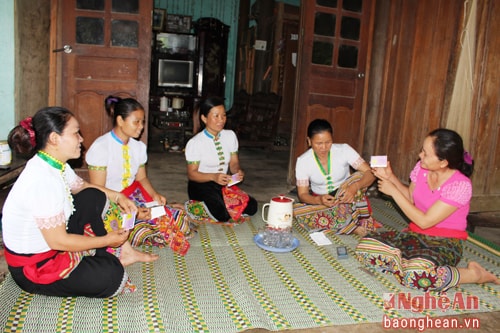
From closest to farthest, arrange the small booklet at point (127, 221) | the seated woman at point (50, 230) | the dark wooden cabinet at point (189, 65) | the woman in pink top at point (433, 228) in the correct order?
the seated woman at point (50, 230)
the small booklet at point (127, 221)
the woman in pink top at point (433, 228)
the dark wooden cabinet at point (189, 65)

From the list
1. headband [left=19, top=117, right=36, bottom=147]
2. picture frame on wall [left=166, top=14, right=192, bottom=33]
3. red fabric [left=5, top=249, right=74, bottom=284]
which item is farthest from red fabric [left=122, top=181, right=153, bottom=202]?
picture frame on wall [left=166, top=14, right=192, bottom=33]

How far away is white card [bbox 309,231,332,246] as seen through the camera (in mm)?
3044

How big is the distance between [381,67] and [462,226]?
2811 millimetres

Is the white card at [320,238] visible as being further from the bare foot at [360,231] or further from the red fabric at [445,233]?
the red fabric at [445,233]

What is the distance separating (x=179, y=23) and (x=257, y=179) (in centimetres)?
422

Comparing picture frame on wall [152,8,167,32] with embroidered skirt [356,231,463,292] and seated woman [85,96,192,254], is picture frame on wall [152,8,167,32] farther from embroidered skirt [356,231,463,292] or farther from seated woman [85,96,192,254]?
embroidered skirt [356,231,463,292]

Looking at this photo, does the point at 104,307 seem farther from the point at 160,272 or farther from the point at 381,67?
the point at 381,67

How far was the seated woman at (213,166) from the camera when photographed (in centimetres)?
328

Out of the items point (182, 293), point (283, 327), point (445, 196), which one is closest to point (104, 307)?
point (182, 293)

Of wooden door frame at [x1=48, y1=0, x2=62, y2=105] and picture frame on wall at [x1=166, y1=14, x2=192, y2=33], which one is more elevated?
picture frame on wall at [x1=166, y1=14, x2=192, y2=33]

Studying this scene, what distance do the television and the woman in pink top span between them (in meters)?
6.35

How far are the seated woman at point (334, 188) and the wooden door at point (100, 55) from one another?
2.12m

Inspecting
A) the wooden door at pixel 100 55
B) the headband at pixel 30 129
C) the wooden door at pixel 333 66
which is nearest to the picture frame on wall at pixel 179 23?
the wooden door at pixel 100 55

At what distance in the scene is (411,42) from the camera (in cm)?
448
